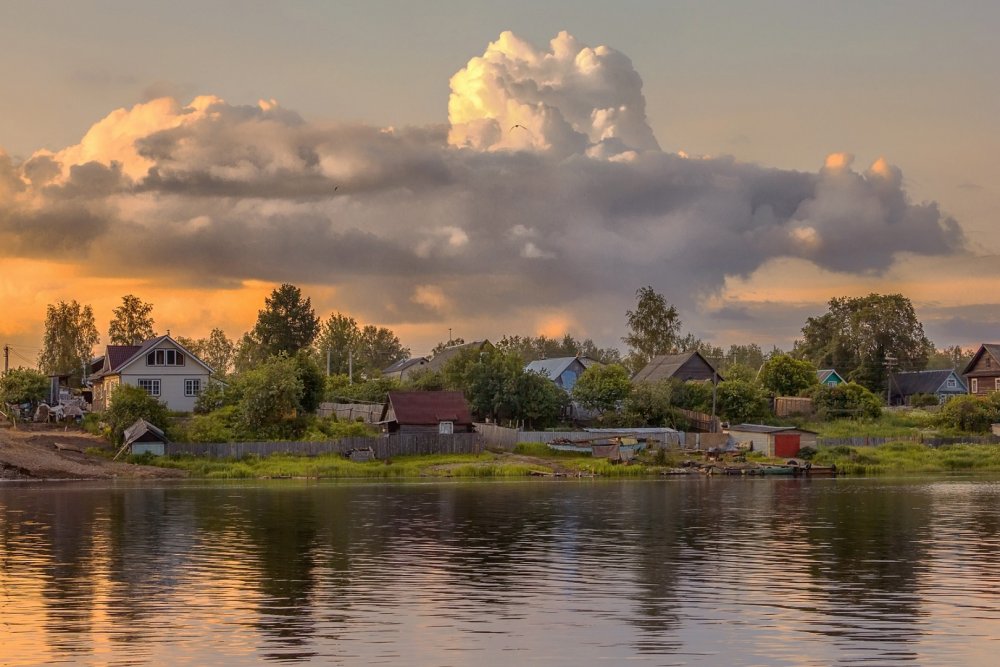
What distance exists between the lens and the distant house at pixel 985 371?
470ft

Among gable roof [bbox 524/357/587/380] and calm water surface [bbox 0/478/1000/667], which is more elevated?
gable roof [bbox 524/357/587/380]

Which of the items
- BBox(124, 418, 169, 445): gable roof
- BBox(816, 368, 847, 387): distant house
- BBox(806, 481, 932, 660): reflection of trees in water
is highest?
BBox(816, 368, 847, 387): distant house

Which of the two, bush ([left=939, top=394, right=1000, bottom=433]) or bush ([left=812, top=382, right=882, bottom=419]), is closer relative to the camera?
bush ([left=939, top=394, right=1000, bottom=433])

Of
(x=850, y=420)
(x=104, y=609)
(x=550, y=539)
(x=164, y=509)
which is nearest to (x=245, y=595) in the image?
(x=104, y=609)

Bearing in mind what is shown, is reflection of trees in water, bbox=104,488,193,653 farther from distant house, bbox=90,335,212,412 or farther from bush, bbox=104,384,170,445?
distant house, bbox=90,335,212,412

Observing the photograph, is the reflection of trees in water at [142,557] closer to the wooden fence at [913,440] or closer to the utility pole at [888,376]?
the wooden fence at [913,440]

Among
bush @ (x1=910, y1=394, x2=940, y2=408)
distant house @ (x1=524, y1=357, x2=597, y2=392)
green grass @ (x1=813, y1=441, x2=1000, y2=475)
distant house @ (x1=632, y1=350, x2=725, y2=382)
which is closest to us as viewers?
green grass @ (x1=813, y1=441, x2=1000, y2=475)

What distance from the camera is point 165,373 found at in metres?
114

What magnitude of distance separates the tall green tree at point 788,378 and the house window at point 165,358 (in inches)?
2458

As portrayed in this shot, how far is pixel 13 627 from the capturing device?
88.5 ft

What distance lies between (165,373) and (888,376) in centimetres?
9191

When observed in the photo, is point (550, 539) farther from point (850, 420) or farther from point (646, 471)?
point (850, 420)

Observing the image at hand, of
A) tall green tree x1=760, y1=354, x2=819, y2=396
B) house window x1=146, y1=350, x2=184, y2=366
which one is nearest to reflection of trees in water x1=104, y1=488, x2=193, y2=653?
house window x1=146, y1=350, x2=184, y2=366

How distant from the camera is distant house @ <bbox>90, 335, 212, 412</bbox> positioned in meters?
113
